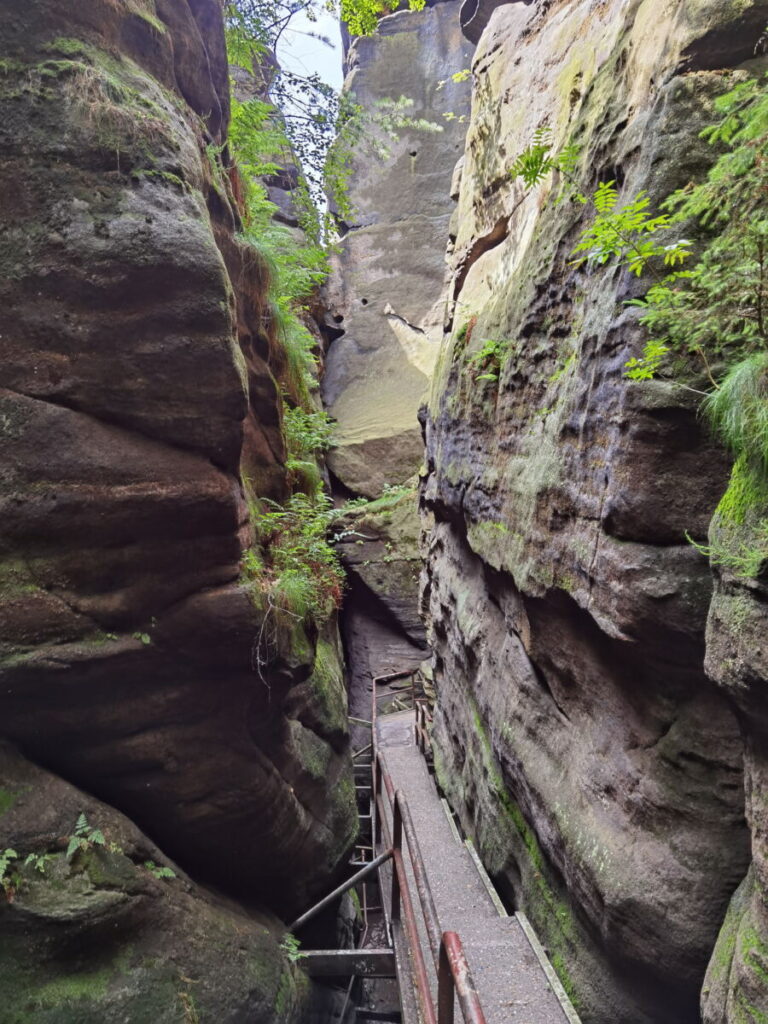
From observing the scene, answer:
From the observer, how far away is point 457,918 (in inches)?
191

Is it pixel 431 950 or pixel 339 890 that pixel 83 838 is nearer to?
pixel 431 950

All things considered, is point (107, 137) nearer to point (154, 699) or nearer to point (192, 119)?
point (192, 119)

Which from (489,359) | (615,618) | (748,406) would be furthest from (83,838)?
(489,359)

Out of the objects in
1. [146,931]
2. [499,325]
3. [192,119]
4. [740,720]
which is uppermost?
[192,119]

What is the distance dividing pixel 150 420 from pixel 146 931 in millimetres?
3651

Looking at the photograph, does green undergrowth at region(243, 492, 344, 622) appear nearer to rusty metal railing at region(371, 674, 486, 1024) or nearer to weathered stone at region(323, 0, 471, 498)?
rusty metal railing at region(371, 674, 486, 1024)

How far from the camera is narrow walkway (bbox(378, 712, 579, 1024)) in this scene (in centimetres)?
357

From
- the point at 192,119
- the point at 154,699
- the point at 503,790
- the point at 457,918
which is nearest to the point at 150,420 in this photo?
the point at 154,699

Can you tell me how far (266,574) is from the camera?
5383 mm

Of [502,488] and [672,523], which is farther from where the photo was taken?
[502,488]

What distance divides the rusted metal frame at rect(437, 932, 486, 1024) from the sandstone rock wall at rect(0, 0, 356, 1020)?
2.57 meters

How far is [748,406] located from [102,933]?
16.1ft

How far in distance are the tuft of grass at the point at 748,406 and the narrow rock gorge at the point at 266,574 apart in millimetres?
102

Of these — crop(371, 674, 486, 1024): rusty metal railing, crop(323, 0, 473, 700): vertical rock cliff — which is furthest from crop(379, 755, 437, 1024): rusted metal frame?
crop(323, 0, 473, 700): vertical rock cliff
